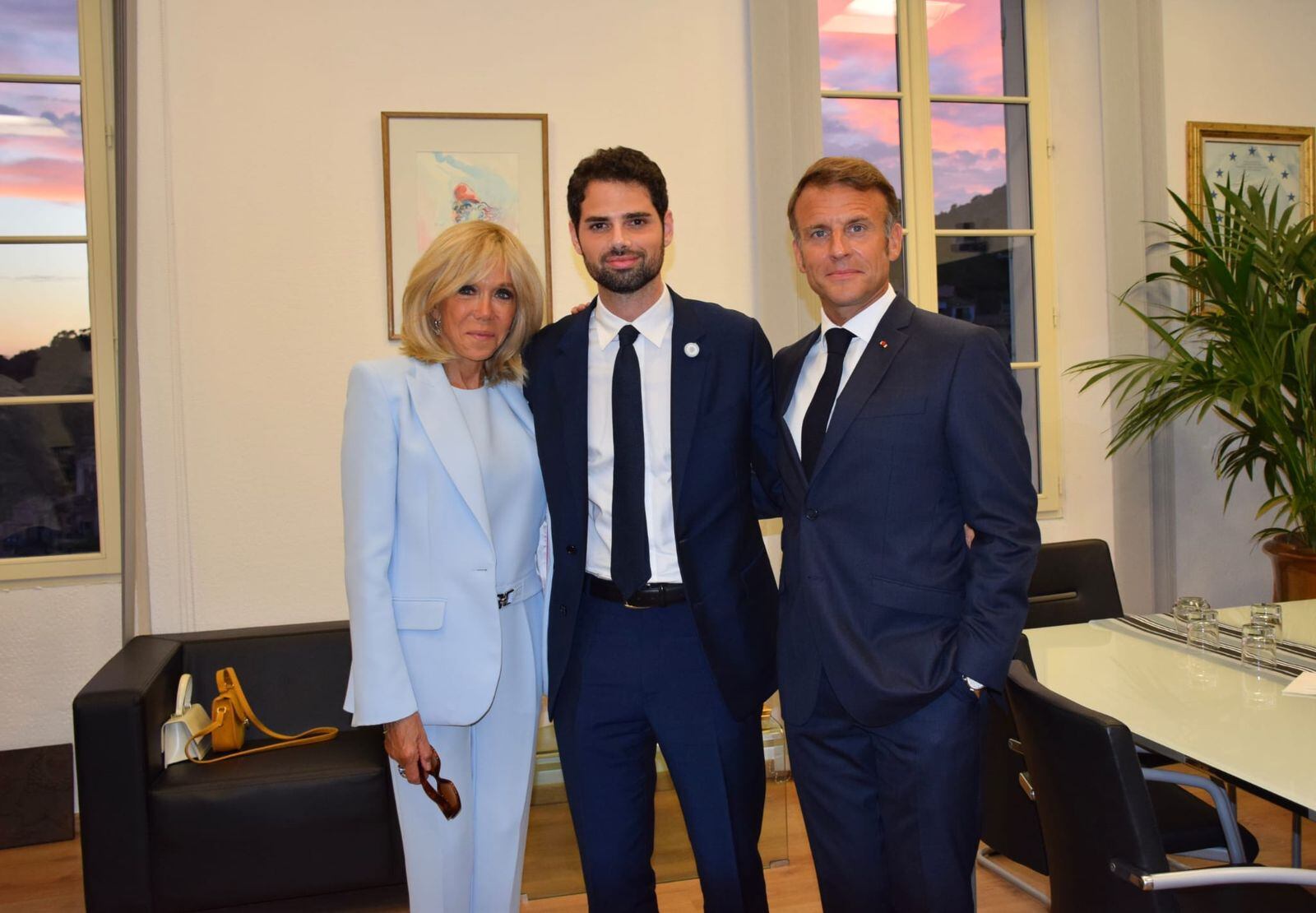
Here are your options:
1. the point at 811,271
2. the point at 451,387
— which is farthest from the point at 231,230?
the point at 811,271

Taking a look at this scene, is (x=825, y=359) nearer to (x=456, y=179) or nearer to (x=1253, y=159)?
(x=456, y=179)

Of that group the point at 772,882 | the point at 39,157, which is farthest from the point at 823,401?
the point at 39,157

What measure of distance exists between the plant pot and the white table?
3.16 feet

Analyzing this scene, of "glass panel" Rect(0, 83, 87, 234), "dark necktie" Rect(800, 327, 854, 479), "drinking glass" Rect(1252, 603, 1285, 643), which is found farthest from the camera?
"glass panel" Rect(0, 83, 87, 234)

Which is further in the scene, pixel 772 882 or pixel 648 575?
pixel 772 882

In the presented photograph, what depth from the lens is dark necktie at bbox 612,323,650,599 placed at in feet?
6.33

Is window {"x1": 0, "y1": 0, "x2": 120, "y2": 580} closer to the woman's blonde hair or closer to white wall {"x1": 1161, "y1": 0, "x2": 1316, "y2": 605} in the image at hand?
the woman's blonde hair

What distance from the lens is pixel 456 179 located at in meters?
3.86

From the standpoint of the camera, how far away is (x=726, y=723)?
1961mm

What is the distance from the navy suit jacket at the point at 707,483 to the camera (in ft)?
6.35

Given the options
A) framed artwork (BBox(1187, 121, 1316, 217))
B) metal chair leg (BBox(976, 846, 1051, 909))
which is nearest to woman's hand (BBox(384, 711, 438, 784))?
metal chair leg (BBox(976, 846, 1051, 909))

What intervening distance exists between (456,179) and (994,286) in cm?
244

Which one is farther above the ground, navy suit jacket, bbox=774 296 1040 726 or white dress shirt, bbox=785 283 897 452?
white dress shirt, bbox=785 283 897 452

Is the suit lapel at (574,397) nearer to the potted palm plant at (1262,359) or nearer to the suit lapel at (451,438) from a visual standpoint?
the suit lapel at (451,438)
